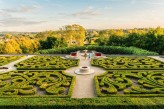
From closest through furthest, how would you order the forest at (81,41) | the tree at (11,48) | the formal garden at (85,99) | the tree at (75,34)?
the formal garden at (85,99) → the forest at (81,41) → the tree at (11,48) → the tree at (75,34)

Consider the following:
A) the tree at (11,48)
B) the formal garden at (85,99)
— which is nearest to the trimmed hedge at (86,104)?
the formal garden at (85,99)

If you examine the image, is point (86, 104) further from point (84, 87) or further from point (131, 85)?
point (131, 85)

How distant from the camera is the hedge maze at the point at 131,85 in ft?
40.5

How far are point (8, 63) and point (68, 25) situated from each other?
33.5 metres

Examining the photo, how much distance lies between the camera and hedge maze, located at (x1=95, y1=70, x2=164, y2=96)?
12336mm

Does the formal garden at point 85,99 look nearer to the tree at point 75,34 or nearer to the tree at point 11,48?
the tree at point 11,48

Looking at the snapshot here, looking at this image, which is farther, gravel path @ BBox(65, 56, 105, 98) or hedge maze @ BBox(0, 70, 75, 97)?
hedge maze @ BBox(0, 70, 75, 97)

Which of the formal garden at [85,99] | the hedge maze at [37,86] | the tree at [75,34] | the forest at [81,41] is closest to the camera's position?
the formal garden at [85,99]

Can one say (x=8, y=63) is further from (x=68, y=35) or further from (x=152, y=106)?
(x=68, y=35)

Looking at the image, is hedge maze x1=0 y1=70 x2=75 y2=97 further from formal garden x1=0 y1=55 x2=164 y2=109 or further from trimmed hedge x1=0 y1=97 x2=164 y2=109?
trimmed hedge x1=0 y1=97 x2=164 y2=109

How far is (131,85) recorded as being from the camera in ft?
46.2

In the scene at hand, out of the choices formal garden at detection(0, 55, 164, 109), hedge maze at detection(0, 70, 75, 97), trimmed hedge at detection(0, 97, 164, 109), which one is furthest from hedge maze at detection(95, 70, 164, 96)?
hedge maze at detection(0, 70, 75, 97)

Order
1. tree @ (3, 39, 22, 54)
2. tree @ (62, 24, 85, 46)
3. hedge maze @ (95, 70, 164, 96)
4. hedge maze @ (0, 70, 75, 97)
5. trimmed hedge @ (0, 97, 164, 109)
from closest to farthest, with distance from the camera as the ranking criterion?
trimmed hedge @ (0, 97, 164, 109) → hedge maze @ (95, 70, 164, 96) → hedge maze @ (0, 70, 75, 97) → tree @ (3, 39, 22, 54) → tree @ (62, 24, 85, 46)

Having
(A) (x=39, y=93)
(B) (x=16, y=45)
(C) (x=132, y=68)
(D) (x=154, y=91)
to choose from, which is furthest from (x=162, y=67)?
(B) (x=16, y=45)
